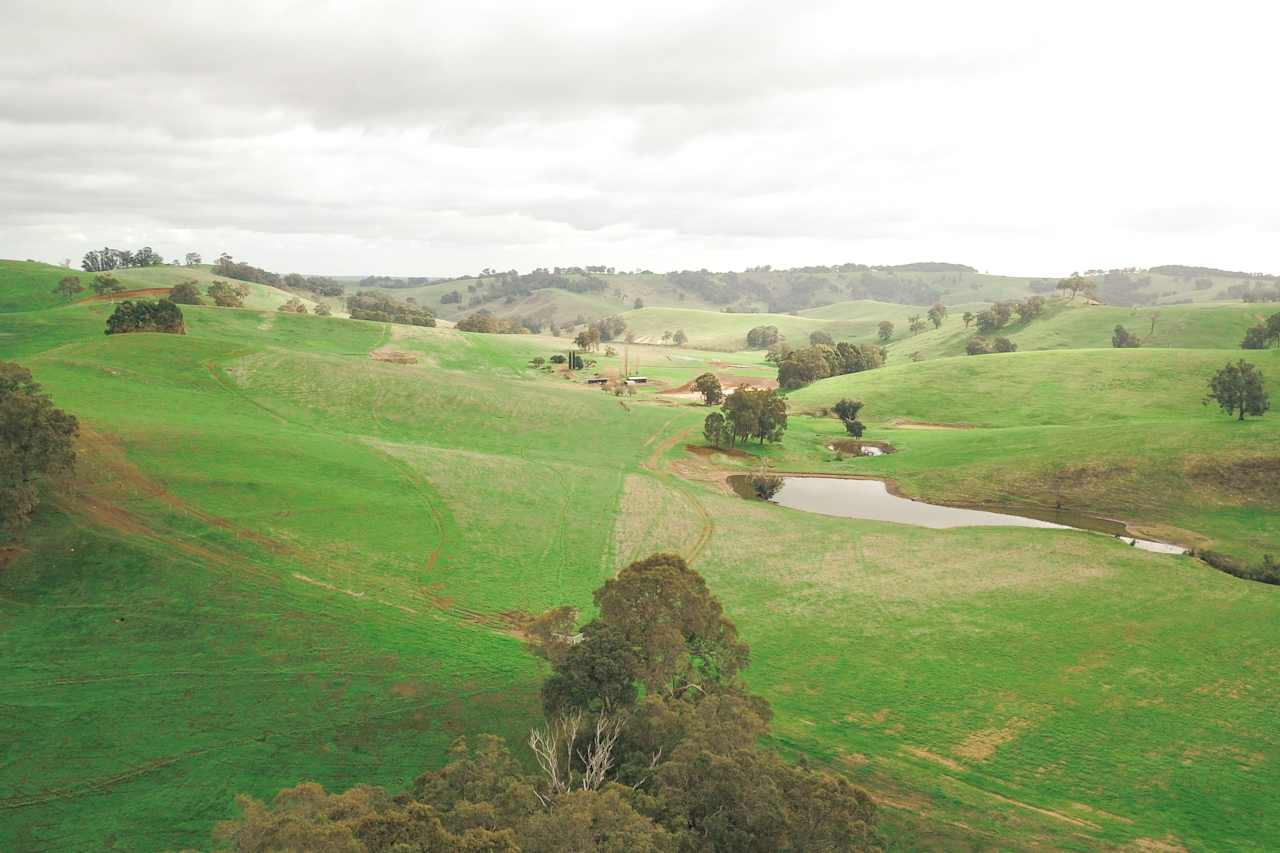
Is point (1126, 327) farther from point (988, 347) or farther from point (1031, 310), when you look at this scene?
point (988, 347)

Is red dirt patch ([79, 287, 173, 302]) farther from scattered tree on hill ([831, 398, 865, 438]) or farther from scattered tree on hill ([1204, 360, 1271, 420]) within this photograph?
scattered tree on hill ([1204, 360, 1271, 420])

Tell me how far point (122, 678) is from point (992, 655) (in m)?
41.2

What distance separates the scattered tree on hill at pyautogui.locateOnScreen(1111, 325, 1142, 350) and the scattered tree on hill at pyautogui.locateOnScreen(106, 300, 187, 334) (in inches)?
7084

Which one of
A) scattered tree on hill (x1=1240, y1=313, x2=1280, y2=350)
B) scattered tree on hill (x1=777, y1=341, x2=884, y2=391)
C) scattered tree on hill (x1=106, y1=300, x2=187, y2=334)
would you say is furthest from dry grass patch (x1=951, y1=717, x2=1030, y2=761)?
scattered tree on hill (x1=1240, y1=313, x2=1280, y2=350)

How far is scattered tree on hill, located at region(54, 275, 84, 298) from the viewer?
5221 inches

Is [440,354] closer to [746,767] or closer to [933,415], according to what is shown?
[933,415]

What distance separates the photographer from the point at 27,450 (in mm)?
41062

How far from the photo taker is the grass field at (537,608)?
26.2 meters

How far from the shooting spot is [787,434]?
95250 mm

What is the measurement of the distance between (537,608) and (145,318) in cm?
8868

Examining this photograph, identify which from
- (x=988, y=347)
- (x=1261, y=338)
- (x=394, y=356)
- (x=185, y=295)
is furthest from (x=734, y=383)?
(x=185, y=295)

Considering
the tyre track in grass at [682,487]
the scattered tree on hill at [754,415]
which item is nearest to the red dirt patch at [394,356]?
the tyre track in grass at [682,487]

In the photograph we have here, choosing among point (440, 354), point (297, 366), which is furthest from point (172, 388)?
point (440, 354)

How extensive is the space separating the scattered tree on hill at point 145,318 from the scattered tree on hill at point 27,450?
62.5 m
